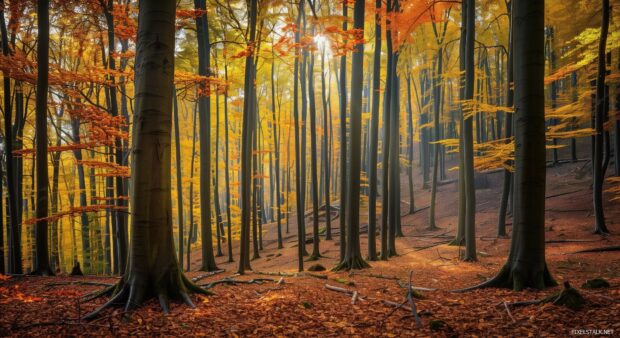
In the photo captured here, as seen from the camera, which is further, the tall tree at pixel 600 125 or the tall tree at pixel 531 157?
the tall tree at pixel 600 125

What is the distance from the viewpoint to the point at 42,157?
843 cm

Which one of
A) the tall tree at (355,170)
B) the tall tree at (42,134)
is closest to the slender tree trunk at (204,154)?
the tall tree at (42,134)

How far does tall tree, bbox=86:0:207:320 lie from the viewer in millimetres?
4395

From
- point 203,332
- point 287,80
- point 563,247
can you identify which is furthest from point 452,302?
point 287,80

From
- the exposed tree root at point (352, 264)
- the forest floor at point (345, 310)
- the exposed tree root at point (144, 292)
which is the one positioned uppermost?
the exposed tree root at point (144, 292)

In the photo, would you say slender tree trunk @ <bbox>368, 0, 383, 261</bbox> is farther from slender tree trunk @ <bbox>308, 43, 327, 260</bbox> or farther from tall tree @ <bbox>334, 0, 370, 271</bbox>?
slender tree trunk @ <bbox>308, 43, 327, 260</bbox>

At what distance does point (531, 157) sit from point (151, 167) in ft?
18.5

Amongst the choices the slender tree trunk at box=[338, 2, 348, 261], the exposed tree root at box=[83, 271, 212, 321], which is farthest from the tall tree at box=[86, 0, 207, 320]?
the slender tree trunk at box=[338, 2, 348, 261]

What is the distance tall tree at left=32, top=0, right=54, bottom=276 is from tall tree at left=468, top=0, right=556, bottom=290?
1032cm

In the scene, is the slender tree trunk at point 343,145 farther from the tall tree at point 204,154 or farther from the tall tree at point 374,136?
the tall tree at point 204,154

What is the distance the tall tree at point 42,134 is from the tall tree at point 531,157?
33.9ft

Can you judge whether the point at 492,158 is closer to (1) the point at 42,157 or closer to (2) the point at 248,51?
(2) the point at 248,51

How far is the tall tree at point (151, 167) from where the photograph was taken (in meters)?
4.39

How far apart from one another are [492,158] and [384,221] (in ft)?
14.7
